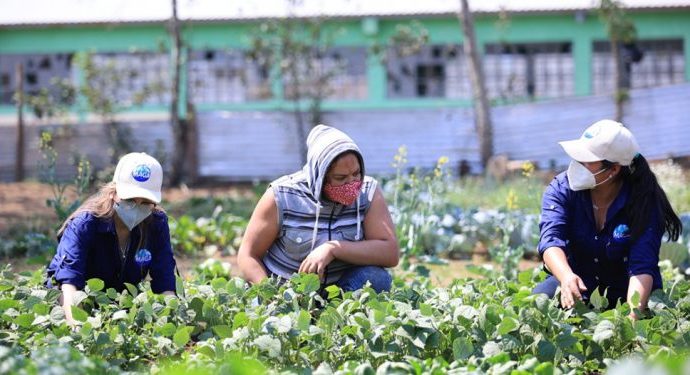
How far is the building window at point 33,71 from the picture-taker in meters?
20.8

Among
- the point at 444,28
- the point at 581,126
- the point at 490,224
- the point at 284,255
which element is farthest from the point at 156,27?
the point at 284,255

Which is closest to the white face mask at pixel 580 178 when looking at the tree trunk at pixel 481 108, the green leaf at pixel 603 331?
the green leaf at pixel 603 331

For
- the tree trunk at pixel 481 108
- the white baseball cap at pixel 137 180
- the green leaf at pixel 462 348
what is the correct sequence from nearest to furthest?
the green leaf at pixel 462 348 < the white baseball cap at pixel 137 180 < the tree trunk at pixel 481 108

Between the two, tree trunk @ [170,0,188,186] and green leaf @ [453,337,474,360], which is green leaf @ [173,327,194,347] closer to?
green leaf @ [453,337,474,360]

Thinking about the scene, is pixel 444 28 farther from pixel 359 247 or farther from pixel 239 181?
pixel 359 247

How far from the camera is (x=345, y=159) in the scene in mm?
4305

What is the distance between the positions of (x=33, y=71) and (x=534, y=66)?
995 centimetres

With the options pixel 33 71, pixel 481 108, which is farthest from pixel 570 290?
pixel 33 71

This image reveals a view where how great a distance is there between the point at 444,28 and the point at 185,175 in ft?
25.3

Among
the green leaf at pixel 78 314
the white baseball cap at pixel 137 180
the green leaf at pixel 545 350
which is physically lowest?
the green leaf at pixel 545 350

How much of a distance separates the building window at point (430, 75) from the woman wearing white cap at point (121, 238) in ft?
52.8

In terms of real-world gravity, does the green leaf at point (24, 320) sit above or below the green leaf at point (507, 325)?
above

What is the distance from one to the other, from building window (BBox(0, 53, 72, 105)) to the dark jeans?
57.0ft

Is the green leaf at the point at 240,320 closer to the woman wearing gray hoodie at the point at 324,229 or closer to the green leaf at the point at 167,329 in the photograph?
the green leaf at the point at 167,329
